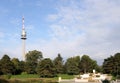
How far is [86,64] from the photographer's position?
103125 millimetres

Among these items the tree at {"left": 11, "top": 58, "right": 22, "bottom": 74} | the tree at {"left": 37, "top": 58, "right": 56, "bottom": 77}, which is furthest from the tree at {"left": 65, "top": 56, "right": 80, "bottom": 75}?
the tree at {"left": 11, "top": 58, "right": 22, "bottom": 74}

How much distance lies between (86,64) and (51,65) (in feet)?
78.8

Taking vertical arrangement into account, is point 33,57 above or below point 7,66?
above

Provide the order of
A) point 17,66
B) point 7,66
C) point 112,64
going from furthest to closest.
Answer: point 17,66, point 112,64, point 7,66

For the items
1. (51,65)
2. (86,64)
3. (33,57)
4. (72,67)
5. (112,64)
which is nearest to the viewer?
(51,65)

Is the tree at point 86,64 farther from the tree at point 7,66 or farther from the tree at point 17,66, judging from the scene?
the tree at point 7,66

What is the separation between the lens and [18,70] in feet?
299

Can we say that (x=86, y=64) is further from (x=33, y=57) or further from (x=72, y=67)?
(x=33, y=57)

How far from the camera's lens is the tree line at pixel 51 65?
81.6 m

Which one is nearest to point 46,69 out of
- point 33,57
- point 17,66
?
point 17,66

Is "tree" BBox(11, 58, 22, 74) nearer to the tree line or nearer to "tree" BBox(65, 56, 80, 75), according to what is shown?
the tree line

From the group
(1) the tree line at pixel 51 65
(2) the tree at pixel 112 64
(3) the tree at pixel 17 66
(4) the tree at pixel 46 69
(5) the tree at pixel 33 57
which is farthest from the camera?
(5) the tree at pixel 33 57

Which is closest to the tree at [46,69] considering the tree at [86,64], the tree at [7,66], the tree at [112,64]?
the tree at [7,66]

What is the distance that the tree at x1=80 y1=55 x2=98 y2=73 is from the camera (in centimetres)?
10300
